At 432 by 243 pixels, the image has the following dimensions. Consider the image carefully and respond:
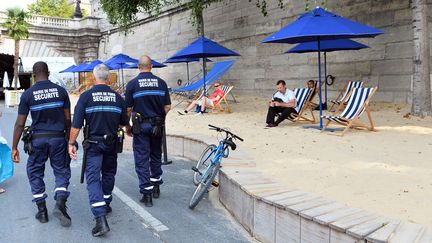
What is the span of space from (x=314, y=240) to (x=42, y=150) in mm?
2796

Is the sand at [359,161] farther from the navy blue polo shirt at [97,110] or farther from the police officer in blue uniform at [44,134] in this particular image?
the police officer in blue uniform at [44,134]

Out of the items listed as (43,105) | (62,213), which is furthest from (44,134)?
(62,213)

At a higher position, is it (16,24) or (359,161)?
(16,24)

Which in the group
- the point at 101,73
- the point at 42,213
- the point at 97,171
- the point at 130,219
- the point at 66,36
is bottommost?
the point at 130,219

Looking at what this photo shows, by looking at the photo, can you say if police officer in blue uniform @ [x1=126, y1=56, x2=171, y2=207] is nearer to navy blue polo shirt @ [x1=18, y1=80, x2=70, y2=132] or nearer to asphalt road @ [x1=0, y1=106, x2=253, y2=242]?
asphalt road @ [x1=0, y1=106, x2=253, y2=242]

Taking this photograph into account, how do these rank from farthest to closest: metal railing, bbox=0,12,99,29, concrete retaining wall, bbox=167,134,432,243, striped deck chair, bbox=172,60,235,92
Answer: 1. metal railing, bbox=0,12,99,29
2. striped deck chair, bbox=172,60,235,92
3. concrete retaining wall, bbox=167,134,432,243

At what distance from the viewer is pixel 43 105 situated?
14.2ft

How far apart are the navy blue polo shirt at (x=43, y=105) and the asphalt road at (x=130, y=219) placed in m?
1.00

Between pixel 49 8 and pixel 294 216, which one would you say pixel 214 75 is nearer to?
pixel 294 216

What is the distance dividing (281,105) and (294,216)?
6.03 metres

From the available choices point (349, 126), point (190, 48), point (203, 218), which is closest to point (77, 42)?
point (190, 48)

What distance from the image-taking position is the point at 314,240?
328cm

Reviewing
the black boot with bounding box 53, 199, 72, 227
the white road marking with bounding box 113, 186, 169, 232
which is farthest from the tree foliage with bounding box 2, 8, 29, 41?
the black boot with bounding box 53, 199, 72, 227

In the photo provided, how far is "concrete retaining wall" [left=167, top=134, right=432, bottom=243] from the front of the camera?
2.94 metres
